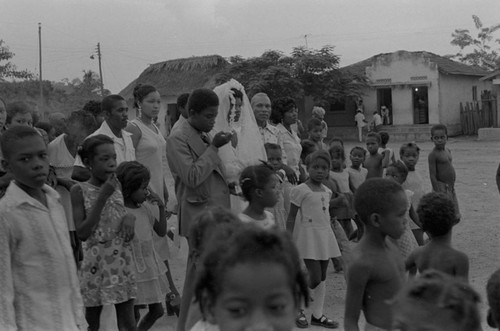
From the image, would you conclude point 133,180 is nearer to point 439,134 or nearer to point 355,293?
point 355,293

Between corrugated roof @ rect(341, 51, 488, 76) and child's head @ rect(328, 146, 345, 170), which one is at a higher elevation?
corrugated roof @ rect(341, 51, 488, 76)

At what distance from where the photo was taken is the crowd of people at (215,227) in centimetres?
205

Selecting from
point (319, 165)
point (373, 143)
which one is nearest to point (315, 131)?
point (373, 143)

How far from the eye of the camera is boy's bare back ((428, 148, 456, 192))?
25.2 feet

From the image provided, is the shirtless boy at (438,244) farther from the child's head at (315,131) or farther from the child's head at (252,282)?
the child's head at (315,131)

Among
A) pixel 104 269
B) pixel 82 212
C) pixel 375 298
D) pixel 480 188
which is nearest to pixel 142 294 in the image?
pixel 104 269

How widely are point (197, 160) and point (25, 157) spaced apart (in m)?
1.60

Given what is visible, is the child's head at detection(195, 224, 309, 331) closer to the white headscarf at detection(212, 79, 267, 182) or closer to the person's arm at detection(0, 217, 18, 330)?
the person's arm at detection(0, 217, 18, 330)

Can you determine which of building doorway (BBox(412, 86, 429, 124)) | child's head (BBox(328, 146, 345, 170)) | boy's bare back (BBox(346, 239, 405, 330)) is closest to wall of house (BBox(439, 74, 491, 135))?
building doorway (BBox(412, 86, 429, 124))

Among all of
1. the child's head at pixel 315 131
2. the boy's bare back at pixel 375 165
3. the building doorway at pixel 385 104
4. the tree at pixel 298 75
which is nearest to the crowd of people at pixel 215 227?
the child's head at pixel 315 131

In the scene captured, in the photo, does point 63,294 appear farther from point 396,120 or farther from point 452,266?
point 396,120

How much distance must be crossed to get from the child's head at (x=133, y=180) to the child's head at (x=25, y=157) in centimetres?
137

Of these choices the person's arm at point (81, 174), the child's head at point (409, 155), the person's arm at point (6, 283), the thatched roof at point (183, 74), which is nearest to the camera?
the person's arm at point (6, 283)

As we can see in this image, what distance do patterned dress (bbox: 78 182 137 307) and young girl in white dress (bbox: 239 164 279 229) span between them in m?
0.79
